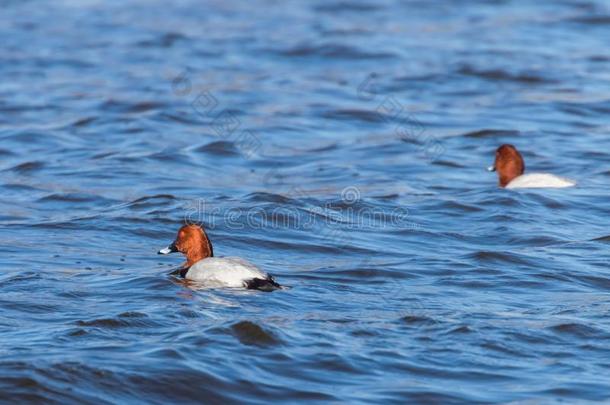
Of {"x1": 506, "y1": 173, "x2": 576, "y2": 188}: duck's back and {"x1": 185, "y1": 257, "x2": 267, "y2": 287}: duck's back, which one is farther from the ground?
{"x1": 506, "y1": 173, "x2": 576, "y2": 188}: duck's back

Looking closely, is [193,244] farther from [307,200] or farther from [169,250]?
[307,200]

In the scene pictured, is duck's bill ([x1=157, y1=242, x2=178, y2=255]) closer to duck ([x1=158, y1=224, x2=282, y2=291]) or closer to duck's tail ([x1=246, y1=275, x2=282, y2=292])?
duck ([x1=158, y1=224, x2=282, y2=291])

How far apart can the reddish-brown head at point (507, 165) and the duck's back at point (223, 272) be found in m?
5.72

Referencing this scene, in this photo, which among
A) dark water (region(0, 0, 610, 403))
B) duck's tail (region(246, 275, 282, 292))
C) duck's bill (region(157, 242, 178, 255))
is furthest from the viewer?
duck's bill (region(157, 242, 178, 255))

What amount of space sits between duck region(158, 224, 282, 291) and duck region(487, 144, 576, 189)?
17.0ft

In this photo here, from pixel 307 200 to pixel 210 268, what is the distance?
407 cm

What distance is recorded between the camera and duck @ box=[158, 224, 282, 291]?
10422 mm

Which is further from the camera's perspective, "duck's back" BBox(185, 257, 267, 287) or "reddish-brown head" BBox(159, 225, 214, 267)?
"reddish-brown head" BBox(159, 225, 214, 267)

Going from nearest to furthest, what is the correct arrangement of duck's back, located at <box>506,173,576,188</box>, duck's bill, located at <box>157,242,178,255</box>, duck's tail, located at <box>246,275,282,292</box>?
duck's tail, located at <box>246,275,282,292</box> → duck's bill, located at <box>157,242,178,255</box> → duck's back, located at <box>506,173,576,188</box>

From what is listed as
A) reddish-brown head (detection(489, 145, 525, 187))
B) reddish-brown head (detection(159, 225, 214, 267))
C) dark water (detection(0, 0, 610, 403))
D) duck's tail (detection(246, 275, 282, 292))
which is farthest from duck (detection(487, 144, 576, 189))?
duck's tail (detection(246, 275, 282, 292))

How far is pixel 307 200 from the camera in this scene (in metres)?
14.7

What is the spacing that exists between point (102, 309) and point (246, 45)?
632 inches

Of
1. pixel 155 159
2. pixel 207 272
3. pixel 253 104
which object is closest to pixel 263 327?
pixel 207 272

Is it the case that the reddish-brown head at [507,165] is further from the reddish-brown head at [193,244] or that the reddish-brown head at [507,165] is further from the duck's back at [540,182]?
the reddish-brown head at [193,244]
